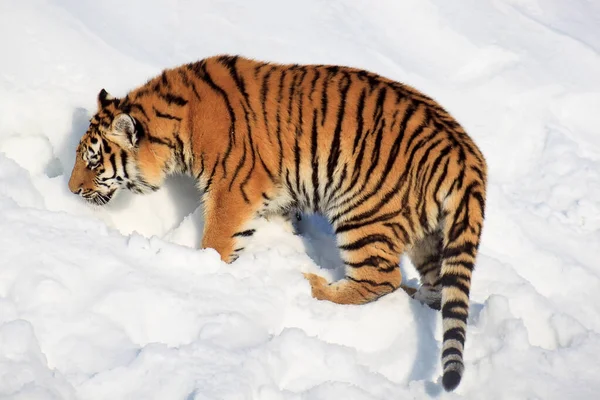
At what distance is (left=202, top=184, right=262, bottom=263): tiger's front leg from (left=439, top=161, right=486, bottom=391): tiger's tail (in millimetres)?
956

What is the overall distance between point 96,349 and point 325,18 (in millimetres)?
3739

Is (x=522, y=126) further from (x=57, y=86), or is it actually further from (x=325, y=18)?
(x=57, y=86)

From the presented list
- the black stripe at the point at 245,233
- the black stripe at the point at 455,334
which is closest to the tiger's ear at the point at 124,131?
the black stripe at the point at 245,233

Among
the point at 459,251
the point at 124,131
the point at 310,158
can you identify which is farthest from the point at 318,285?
the point at 124,131

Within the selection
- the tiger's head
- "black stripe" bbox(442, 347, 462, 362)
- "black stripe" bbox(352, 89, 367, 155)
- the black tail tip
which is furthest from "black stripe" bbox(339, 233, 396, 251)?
the tiger's head

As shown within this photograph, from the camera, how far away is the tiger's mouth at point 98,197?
11.9 feet

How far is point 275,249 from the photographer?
136 inches

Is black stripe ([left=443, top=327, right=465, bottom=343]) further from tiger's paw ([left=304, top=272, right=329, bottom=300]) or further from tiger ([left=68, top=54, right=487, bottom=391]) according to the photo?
tiger's paw ([left=304, top=272, right=329, bottom=300])

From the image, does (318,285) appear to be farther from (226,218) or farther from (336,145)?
(336,145)

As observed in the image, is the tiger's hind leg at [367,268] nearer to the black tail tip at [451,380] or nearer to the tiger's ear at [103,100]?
the black tail tip at [451,380]

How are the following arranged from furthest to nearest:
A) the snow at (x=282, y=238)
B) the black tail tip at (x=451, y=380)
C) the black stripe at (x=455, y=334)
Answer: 1. the black stripe at (x=455, y=334)
2. the snow at (x=282, y=238)
3. the black tail tip at (x=451, y=380)

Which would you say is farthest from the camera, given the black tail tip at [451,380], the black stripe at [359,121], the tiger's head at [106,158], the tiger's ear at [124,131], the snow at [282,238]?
the tiger's head at [106,158]

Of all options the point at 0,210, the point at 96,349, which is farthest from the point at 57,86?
the point at 96,349

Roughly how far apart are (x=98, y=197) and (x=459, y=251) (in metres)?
1.85
